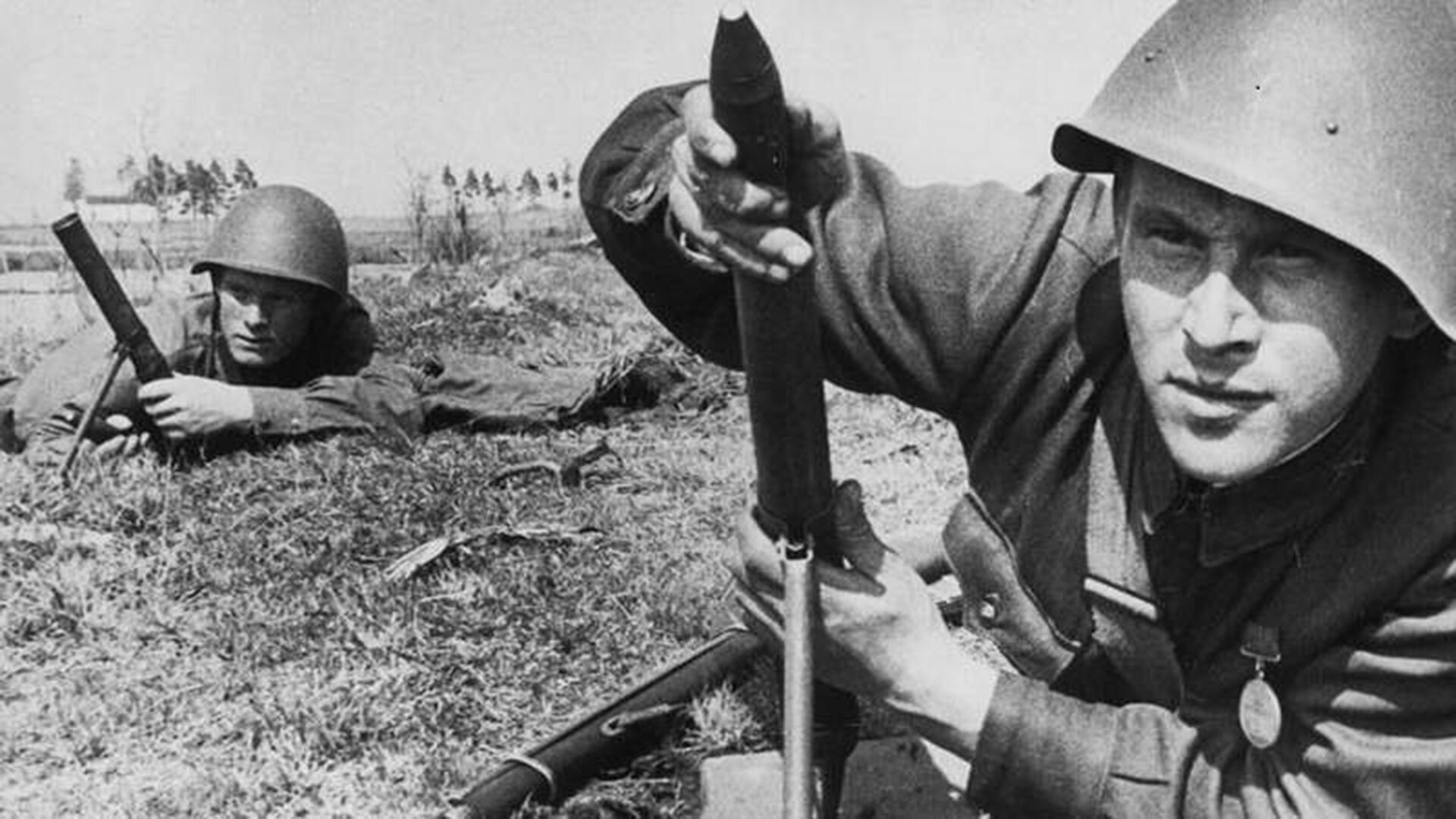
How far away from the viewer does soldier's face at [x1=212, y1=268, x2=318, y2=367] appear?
22.4 feet

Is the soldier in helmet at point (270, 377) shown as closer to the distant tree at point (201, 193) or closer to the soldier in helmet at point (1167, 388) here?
the soldier in helmet at point (1167, 388)

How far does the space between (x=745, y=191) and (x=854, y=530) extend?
868 millimetres

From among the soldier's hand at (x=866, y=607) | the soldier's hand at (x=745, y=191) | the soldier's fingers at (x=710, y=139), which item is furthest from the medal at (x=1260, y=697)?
the soldier's fingers at (x=710, y=139)

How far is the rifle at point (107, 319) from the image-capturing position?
18.7ft

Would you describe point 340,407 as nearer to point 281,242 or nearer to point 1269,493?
point 281,242

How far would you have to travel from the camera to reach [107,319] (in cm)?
604

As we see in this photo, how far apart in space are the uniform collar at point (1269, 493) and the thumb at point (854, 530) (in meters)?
0.50

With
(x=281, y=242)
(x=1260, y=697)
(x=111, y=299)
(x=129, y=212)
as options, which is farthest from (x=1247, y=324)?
(x=129, y=212)

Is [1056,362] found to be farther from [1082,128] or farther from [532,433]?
[532,433]

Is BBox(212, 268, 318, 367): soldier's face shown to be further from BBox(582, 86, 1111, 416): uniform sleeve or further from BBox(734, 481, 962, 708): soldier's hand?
BBox(734, 481, 962, 708): soldier's hand

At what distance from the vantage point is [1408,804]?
7.78 feet

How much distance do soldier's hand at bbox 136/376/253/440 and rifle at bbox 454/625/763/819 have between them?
10.1 ft

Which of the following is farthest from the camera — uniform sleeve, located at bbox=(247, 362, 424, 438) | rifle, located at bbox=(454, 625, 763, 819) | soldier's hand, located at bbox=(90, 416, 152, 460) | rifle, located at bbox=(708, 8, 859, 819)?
uniform sleeve, located at bbox=(247, 362, 424, 438)

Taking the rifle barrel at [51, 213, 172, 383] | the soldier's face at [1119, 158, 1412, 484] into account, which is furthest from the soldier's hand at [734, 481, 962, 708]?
the rifle barrel at [51, 213, 172, 383]
